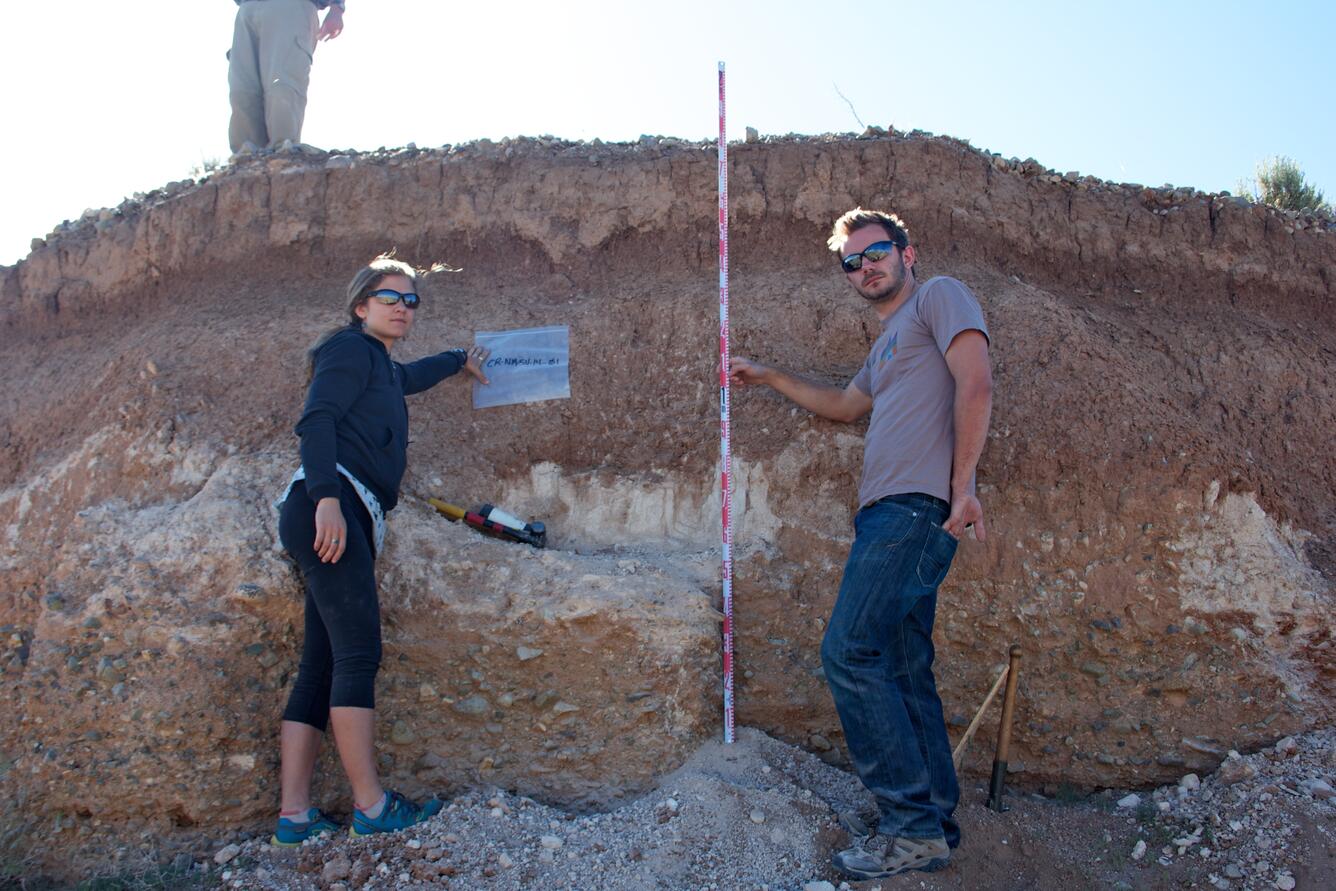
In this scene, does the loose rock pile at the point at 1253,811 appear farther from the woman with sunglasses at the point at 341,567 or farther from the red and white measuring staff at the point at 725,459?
the woman with sunglasses at the point at 341,567

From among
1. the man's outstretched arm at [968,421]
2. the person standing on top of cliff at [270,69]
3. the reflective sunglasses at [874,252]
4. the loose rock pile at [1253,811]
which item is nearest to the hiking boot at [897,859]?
the loose rock pile at [1253,811]

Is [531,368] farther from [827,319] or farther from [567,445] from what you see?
[827,319]

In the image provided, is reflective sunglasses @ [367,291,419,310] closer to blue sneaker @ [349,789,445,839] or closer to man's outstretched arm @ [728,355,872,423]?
man's outstretched arm @ [728,355,872,423]

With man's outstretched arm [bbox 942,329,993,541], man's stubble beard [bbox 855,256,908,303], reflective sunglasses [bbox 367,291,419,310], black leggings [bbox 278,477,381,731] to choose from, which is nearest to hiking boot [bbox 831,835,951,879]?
man's outstretched arm [bbox 942,329,993,541]

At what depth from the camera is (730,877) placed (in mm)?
3787

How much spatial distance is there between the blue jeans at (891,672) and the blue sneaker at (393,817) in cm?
160

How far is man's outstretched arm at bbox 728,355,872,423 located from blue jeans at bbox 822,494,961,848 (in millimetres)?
893

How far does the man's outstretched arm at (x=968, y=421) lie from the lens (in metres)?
3.81

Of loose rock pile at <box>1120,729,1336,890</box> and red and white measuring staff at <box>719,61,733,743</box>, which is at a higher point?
red and white measuring staff at <box>719,61,733,743</box>

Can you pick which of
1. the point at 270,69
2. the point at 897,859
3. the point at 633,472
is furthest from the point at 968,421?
the point at 270,69

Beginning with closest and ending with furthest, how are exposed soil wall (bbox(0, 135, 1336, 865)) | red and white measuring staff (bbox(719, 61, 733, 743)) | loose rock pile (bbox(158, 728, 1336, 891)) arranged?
1. loose rock pile (bbox(158, 728, 1336, 891))
2. exposed soil wall (bbox(0, 135, 1336, 865))
3. red and white measuring staff (bbox(719, 61, 733, 743))

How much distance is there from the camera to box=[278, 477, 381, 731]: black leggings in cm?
393

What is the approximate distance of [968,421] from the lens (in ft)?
12.6

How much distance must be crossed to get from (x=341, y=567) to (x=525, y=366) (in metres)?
2.00
